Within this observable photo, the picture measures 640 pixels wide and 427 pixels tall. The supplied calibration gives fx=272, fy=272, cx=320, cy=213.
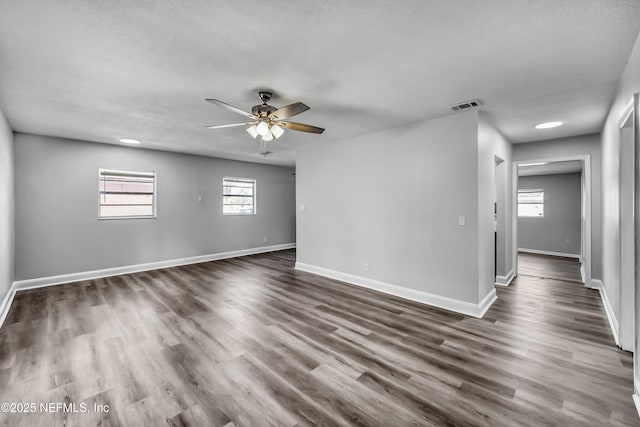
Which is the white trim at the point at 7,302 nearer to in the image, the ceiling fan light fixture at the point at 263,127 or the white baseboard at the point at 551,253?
the ceiling fan light fixture at the point at 263,127

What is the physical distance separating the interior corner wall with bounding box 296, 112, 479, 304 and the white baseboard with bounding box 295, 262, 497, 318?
2.4 inches

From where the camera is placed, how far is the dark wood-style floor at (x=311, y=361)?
178 cm

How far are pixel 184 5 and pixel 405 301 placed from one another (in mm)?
3851

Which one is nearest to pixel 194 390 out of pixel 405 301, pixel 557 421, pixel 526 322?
pixel 557 421

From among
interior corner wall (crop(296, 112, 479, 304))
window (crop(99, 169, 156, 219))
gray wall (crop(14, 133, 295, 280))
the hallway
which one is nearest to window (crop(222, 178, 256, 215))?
gray wall (crop(14, 133, 295, 280))

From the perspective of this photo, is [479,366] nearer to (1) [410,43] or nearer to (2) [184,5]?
(1) [410,43]

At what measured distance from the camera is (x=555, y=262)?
21.1 feet

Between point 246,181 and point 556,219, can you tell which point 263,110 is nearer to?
point 246,181

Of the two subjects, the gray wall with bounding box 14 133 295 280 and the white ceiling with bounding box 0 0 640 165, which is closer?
the white ceiling with bounding box 0 0 640 165

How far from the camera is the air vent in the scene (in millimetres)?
2991

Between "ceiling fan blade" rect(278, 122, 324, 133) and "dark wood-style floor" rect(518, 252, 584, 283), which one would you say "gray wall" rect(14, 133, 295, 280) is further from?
"dark wood-style floor" rect(518, 252, 584, 283)

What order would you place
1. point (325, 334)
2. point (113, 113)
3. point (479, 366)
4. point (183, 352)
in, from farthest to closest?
point (113, 113), point (325, 334), point (183, 352), point (479, 366)

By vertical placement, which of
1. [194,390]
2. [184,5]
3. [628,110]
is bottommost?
[194,390]

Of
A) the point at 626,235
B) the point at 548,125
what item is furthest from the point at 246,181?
the point at 626,235
